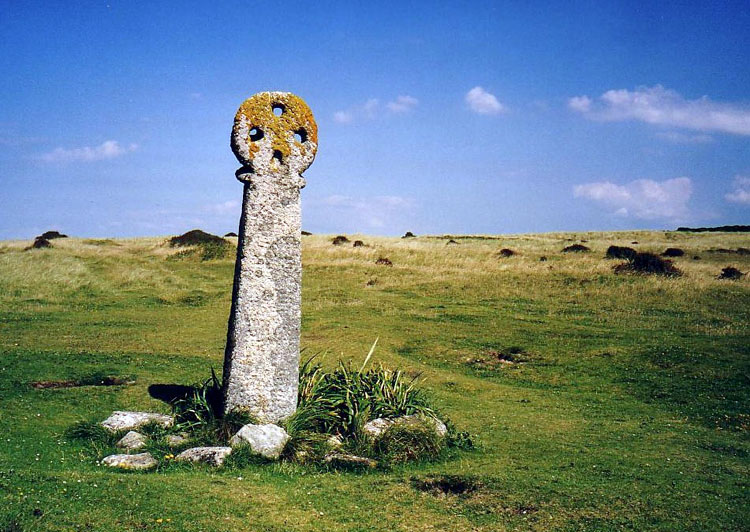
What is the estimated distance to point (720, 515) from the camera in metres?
9.05

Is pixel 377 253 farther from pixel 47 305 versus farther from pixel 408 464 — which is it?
pixel 408 464

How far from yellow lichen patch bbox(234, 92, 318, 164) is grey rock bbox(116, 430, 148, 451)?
578 centimetres

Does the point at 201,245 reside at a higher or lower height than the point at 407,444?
higher

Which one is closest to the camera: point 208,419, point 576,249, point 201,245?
point 208,419

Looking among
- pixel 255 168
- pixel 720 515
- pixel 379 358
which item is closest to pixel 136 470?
pixel 255 168

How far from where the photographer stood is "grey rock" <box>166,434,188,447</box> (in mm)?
11180

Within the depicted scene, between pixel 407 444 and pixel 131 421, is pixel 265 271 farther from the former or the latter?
pixel 407 444

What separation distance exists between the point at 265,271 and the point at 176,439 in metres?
3.60

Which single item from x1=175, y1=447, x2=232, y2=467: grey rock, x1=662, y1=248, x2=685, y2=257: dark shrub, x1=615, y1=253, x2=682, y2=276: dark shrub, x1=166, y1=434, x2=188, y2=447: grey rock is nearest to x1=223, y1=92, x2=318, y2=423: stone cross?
x1=166, y1=434, x2=188, y2=447: grey rock

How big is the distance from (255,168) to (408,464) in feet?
21.2

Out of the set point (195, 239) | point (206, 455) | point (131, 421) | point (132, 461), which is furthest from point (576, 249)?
point (132, 461)

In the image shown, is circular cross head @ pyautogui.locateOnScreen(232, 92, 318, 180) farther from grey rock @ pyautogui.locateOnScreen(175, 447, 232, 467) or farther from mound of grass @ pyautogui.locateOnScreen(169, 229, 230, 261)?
mound of grass @ pyautogui.locateOnScreen(169, 229, 230, 261)

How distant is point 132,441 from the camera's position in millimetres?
11250

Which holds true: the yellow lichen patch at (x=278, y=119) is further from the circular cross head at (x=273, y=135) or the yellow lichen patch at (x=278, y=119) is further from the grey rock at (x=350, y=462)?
the grey rock at (x=350, y=462)
